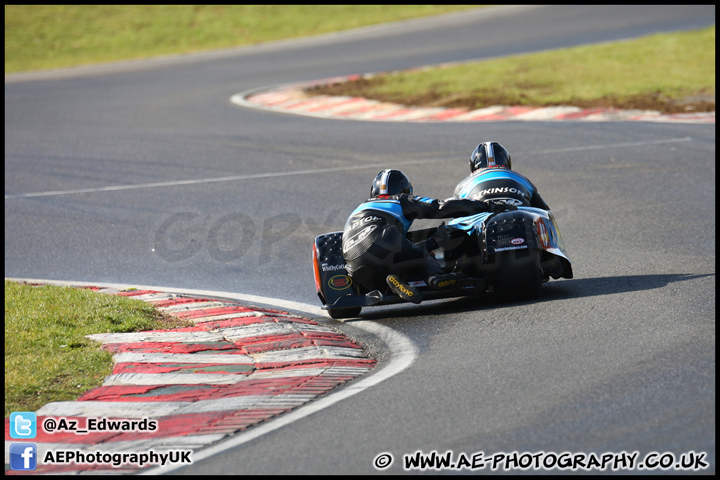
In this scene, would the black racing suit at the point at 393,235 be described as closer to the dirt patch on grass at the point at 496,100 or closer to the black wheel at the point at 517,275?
the black wheel at the point at 517,275

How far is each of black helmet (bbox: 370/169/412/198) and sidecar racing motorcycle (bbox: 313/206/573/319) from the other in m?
0.48

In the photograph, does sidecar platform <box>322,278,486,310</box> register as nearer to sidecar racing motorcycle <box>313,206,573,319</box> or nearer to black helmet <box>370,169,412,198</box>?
sidecar racing motorcycle <box>313,206,573,319</box>

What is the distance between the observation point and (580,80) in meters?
19.3

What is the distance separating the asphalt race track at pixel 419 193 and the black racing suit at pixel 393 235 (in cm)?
44

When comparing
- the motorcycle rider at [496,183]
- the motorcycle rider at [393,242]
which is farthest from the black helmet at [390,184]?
the motorcycle rider at [496,183]

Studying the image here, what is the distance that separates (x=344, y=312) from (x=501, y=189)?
180cm

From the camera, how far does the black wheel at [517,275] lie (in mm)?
7640

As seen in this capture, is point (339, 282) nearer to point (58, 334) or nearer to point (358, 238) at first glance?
point (358, 238)

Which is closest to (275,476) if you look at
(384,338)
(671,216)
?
(384,338)

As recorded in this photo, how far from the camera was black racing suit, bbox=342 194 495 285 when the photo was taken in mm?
7727

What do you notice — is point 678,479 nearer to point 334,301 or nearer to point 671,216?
point 334,301

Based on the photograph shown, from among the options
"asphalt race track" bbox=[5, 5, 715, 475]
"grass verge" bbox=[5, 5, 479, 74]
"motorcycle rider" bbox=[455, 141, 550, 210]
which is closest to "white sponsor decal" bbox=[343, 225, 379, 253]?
"asphalt race track" bbox=[5, 5, 715, 475]

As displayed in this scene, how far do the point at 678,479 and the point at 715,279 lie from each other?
4057 millimetres

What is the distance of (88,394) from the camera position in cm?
596
